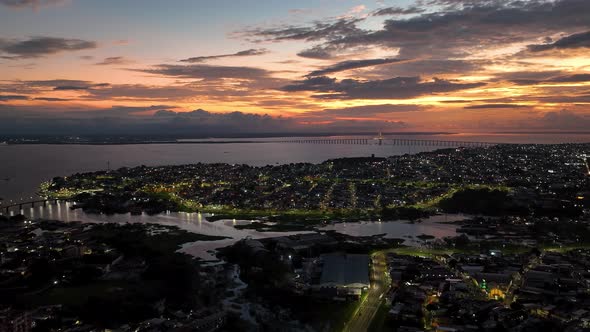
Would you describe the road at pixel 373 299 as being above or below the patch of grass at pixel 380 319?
above

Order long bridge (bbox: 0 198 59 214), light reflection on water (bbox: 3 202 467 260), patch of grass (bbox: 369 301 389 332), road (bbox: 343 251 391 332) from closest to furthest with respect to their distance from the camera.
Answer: patch of grass (bbox: 369 301 389 332) → road (bbox: 343 251 391 332) → light reflection on water (bbox: 3 202 467 260) → long bridge (bbox: 0 198 59 214)

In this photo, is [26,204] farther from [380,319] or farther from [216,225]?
[380,319]

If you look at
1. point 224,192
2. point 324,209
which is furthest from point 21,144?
point 324,209

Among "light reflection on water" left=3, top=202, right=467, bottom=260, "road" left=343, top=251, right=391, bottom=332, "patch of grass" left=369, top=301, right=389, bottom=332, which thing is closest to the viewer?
"patch of grass" left=369, top=301, right=389, bottom=332

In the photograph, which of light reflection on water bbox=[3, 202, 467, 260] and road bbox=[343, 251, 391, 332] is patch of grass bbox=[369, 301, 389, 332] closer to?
road bbox=[343, 251, 391, 332]

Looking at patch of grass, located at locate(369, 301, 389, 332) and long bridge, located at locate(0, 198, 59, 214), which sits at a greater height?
long bridge, located at locate(0, 198, 59, 214)

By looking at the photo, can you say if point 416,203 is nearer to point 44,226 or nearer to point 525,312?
point 525,312

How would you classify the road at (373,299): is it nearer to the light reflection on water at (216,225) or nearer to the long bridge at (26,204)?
the light reflection on water at (216,225)

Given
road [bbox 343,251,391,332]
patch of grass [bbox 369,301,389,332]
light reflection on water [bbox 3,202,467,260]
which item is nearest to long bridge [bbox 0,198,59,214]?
light reflection on water [bbox 3,202,467,260]

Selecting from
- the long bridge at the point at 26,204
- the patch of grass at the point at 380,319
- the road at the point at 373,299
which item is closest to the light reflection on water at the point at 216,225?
the long bridge at the point at 26,204
